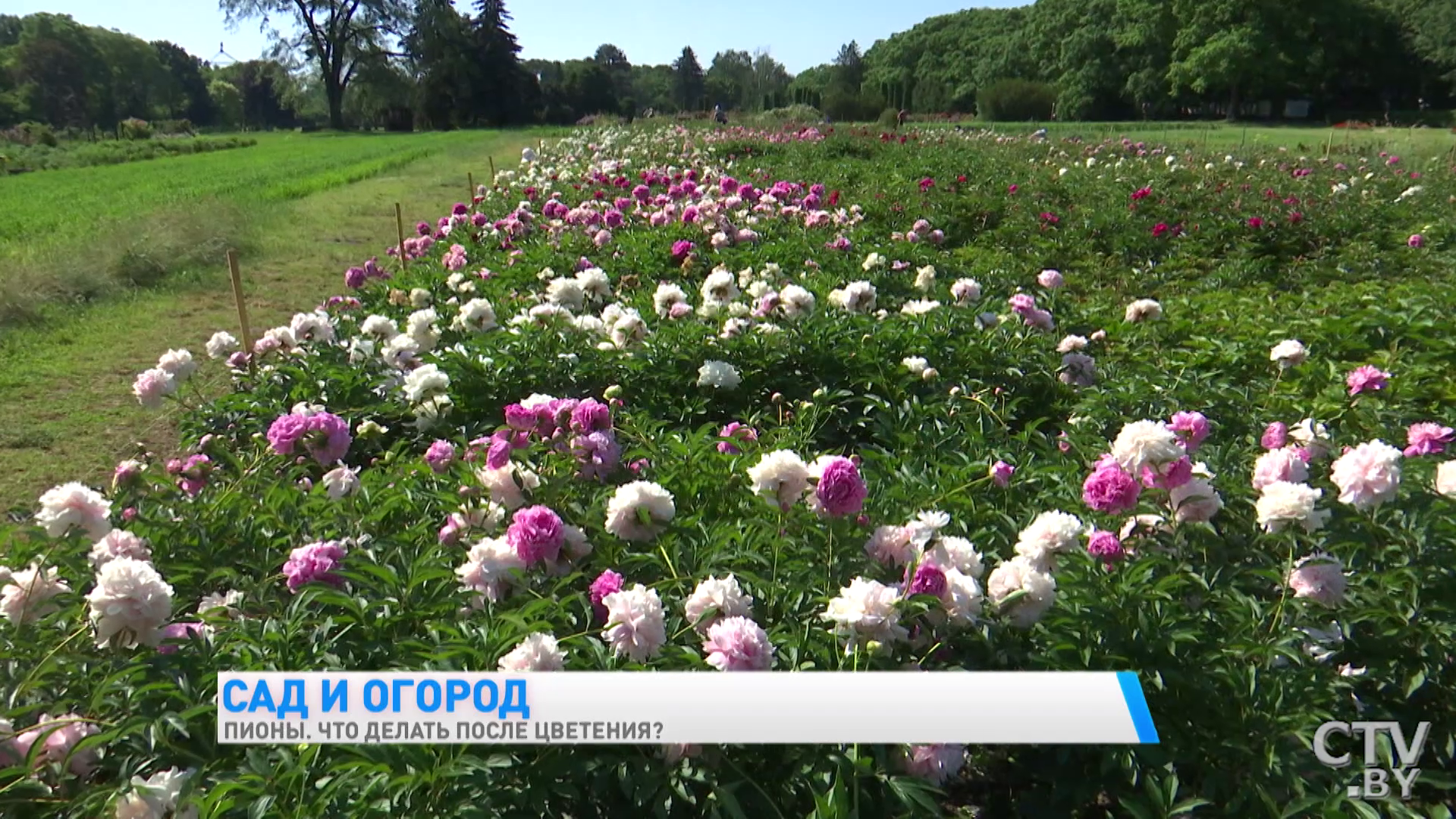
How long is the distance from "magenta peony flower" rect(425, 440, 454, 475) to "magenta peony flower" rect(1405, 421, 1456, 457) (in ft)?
7.98

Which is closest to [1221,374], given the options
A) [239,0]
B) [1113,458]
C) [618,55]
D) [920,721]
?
[1113,458]

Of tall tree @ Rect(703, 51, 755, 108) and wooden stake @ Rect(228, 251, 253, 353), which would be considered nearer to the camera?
wooden stake @ Rect(228, 251, 253, 353)

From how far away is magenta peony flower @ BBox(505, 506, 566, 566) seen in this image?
1766mm

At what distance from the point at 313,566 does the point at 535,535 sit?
449 mm

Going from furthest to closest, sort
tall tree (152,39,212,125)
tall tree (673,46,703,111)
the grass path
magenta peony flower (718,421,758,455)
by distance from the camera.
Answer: tall tree (673,46,703,111) → tall tree (152,39,212,125) → the grass path → magenta peony flower (718,421,758,455)

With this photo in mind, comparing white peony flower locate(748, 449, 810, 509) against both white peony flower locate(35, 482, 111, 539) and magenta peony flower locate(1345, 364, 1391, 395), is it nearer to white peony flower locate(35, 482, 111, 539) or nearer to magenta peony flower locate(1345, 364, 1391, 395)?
white peony flower locate(35, 482, 111, 539)

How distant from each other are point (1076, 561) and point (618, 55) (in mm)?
109261

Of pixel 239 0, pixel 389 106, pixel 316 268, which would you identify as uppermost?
pixel 239 0

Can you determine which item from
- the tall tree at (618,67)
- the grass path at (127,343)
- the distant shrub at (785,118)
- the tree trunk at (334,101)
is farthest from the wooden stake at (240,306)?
the tall tree at (618,67)

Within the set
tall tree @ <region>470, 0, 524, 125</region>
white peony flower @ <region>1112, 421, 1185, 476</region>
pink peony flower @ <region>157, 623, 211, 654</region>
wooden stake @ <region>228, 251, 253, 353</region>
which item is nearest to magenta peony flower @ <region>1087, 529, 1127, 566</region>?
white peony flower @ <region>1112, 421, 1185, 476</region>

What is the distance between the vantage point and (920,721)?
1475 mm

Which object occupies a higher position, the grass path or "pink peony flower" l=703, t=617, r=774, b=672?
"pink peony flower" l=703, t=617, r=774, b=672

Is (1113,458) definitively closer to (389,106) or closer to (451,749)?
(451,749)

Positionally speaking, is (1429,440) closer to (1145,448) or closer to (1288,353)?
(1288,353)
